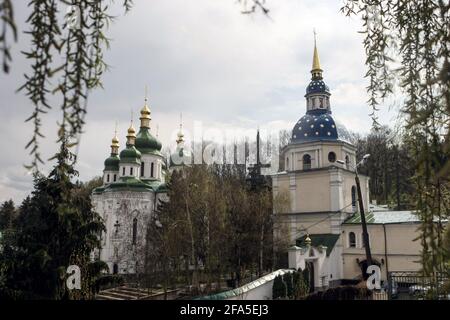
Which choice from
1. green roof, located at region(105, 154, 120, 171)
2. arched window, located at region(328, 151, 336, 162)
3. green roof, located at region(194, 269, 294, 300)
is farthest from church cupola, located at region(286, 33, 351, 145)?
green roof, located at region(105, 154, 120, 171)

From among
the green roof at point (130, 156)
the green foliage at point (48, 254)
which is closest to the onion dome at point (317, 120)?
the green roof at point (130, 156)

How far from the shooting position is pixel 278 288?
1587 centimetres

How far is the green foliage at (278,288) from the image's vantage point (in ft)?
51.7

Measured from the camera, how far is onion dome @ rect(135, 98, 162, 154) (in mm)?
32062

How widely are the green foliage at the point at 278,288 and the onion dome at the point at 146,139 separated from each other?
Answer: 61.6 feet

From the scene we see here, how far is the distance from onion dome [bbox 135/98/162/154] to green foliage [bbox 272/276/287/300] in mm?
18779

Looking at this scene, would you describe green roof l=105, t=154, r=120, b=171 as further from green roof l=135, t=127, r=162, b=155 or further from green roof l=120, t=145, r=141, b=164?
green roof l=120, t=145, r=141, b=164

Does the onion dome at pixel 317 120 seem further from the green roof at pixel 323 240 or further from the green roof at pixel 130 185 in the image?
the green roof at pixel 130 185

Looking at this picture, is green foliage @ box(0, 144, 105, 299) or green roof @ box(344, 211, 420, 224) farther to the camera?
green roof @ box(344, 211, 420, 224)

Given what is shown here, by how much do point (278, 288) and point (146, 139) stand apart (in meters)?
19.7

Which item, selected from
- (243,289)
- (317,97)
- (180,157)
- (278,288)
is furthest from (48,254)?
(180,157)

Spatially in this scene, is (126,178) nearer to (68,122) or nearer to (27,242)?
(27,242)

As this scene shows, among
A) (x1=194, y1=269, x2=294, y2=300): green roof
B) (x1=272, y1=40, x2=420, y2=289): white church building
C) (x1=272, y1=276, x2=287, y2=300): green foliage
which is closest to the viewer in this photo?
(x1=194, y1=269, x2=294, y2=300): green roof
